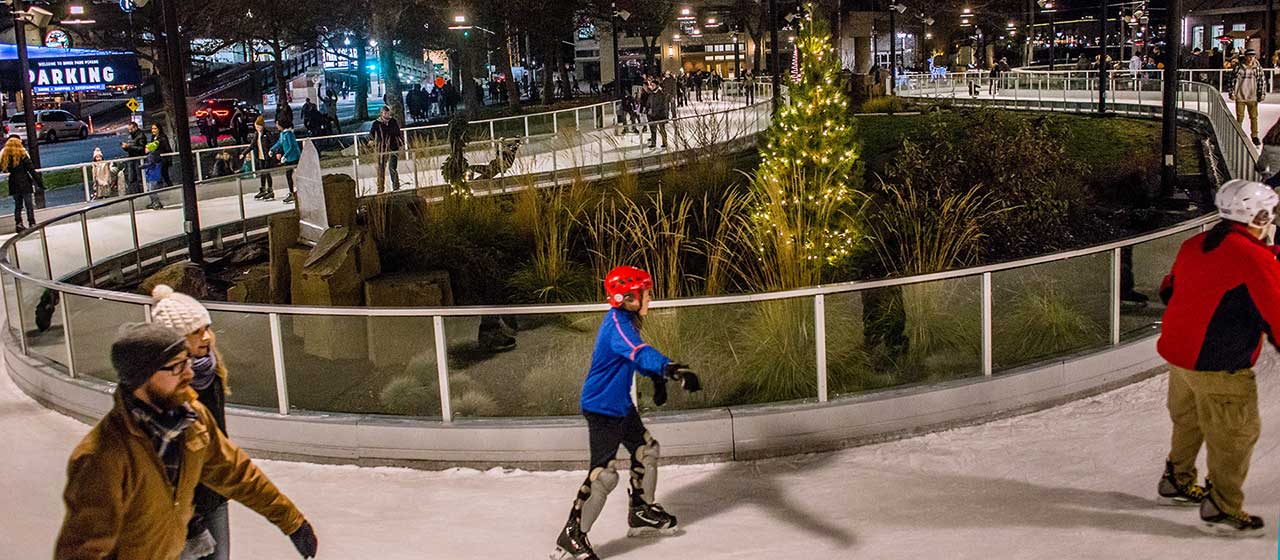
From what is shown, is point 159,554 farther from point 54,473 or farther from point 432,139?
point 432,139

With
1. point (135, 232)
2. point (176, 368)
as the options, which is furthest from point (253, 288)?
point (176, 368)

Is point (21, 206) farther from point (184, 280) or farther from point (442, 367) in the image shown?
point (442, 367)

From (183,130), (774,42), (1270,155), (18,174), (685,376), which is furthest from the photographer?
(774,42)

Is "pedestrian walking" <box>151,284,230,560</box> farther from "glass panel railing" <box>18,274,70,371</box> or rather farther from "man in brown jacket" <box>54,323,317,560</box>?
"glass panel railing" <box>18,274,70,371</box>

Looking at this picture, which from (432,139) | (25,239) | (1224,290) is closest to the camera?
(1224,290)

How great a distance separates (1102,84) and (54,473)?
25.7 meters

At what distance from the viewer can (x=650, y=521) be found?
6.66 metres

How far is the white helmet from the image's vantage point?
5.92 m

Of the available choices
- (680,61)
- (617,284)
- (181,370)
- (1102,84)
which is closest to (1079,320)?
(617,284)

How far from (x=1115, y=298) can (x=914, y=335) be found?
68.3 inches

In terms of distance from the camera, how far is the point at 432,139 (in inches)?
877

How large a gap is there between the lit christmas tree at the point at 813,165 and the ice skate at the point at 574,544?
5.47 meters

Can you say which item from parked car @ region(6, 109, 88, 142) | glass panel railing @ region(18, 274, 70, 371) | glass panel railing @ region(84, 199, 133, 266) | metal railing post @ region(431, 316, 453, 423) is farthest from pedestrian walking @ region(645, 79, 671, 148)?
parked car @ region(6, 109, 88, 142)

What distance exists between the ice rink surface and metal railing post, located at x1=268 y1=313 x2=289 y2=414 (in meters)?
0.42
